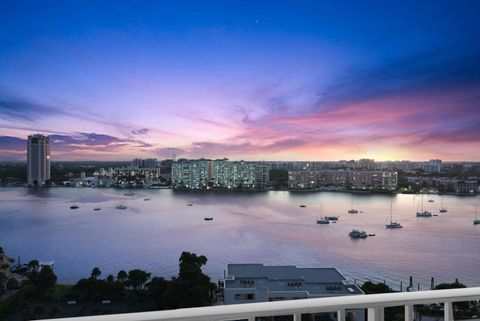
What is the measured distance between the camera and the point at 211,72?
10.6 m

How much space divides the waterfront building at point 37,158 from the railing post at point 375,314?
31.5 feet

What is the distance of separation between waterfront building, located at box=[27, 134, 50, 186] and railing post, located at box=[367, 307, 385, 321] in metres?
9.60

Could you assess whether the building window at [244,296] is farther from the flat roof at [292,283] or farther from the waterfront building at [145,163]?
the waterfront building at [145,163]

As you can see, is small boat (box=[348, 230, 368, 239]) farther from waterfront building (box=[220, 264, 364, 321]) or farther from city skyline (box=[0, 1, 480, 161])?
waterfront building (box=[220, 264, 364, 321])

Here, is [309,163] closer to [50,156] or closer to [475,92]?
[475,92]

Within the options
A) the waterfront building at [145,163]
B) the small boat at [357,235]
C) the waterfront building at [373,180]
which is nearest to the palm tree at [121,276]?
the small boat at [357,235]

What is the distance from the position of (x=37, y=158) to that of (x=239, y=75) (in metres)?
6.32

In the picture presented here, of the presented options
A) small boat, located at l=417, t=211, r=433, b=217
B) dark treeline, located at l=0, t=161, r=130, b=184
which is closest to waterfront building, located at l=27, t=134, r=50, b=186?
dark treeline, located at l=0, t=161, r=130, b=184

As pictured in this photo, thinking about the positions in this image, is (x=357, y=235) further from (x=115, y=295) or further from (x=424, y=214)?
(x=115, y=295)

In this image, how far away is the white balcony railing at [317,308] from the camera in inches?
12.3

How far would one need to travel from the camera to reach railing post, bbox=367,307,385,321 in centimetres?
36

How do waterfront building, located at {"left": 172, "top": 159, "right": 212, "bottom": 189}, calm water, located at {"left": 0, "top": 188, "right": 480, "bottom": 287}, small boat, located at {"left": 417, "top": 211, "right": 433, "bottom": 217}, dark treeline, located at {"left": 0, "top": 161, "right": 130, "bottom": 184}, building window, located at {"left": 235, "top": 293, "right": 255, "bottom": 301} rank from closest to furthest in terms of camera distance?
1. building window, located at {"left": 235, "top": 293, "right": 255, "bottom": 301}
2. calm water, located at {"left": 0, "top": 188, "right": 480, "bottom": 287}
3. dark treeline, located at {"left": 0, "top": 161, "right": 130, "bottom": 184}
4. small boat, located at {"left": 417, "top": 211, "right": 433, "bottom": 217}
5. waterfront building, located at {"left": 172, "top": 159, "right": 212, "bottom": 189}

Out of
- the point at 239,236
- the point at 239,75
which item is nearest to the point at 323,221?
the point at 239,236

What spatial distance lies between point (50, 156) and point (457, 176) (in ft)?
41.5
